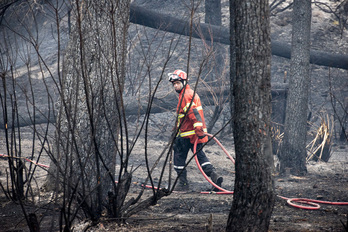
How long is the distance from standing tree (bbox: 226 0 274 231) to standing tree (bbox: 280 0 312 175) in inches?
188

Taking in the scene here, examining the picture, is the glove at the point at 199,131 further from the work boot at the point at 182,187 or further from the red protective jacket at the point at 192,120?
the work boot at the point at 182,187

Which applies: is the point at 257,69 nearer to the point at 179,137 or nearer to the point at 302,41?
the point at 179,137

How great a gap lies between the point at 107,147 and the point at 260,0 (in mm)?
2436

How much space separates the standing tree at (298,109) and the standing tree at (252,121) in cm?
476

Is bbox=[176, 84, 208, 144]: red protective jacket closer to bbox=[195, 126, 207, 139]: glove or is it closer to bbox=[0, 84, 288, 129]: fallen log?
bbox=[195, 126, 207, 139]: glove

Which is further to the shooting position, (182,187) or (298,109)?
(298,109)

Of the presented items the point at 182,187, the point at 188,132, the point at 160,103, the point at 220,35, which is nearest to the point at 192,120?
the point at 188,132

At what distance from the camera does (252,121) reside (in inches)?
102

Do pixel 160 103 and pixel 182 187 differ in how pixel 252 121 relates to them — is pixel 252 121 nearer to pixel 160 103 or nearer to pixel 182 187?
pixel 182 187

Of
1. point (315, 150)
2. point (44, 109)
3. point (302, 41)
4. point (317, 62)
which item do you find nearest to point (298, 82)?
point (302, 41)

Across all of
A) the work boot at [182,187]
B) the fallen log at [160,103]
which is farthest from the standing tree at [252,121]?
the fallen log at [160,103]

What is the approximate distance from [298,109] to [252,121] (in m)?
4.96

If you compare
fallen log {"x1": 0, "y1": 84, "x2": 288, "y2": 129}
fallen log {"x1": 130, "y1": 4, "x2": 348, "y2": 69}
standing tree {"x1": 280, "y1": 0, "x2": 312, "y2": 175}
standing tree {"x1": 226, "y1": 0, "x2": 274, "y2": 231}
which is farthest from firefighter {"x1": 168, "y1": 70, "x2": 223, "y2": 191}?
fallen log {"x1": 130, "y1": 4, "x2": 348, "y2": 69}

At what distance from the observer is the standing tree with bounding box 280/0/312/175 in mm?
7051
